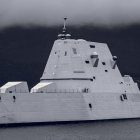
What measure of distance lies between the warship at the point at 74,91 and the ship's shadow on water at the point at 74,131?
34.9 inches

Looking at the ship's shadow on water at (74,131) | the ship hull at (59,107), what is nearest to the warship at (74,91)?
the ship hull at (59,107)

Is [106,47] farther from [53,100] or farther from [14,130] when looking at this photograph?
[14,130]

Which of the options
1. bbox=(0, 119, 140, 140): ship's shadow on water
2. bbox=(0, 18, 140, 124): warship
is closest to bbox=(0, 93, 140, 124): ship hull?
bbox=(0, 18, 140, 124): warship

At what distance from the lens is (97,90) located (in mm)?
105188

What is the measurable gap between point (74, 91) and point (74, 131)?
1067cm

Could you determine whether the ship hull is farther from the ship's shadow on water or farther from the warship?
the ship's shadow on water

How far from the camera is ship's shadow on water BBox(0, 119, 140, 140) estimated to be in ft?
285

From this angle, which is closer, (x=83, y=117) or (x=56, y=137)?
(x=56, y=137)

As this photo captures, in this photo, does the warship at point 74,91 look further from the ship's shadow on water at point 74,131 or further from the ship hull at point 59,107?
the ship's shadow on water at point 74,131

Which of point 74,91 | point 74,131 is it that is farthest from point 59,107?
point 74,131

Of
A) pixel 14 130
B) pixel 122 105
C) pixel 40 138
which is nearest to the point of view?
pixel 40 138

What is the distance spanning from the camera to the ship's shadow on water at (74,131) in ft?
285

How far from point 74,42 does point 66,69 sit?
3.50m

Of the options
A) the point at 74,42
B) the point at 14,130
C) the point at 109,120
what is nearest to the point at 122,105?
the point at 109,120
